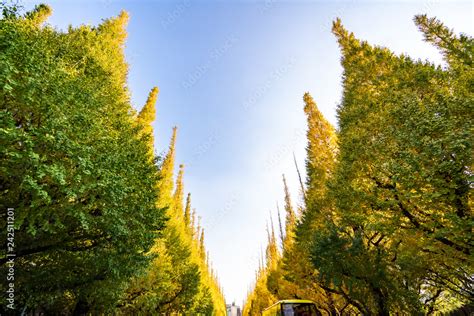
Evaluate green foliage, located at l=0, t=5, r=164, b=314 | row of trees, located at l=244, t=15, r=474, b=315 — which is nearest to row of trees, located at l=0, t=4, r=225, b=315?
green foliage, located at l=0, t=5, r=164, b=314

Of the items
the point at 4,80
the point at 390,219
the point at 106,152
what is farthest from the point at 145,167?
the point at 390,219

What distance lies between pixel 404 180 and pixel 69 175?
9.01 meters

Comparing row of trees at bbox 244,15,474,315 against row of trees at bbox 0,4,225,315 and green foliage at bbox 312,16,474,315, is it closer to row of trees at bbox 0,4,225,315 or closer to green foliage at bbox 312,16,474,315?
green foliage at bbox 312,16,474,315

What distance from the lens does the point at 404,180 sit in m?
7.18

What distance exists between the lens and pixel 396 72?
10.7m

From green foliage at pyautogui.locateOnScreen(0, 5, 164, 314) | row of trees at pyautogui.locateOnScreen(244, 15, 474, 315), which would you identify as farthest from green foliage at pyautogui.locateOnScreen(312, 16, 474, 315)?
green foliage at pyautogui.locateOnScreen(0, 5, 164, 314)

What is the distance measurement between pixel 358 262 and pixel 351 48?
11880 millimetres

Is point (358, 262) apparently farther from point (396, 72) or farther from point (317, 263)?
point (396, 72)

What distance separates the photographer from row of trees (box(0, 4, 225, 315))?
18.5 feet

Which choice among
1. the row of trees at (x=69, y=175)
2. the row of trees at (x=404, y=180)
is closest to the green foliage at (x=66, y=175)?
the row of trees at (x=69, y=175)

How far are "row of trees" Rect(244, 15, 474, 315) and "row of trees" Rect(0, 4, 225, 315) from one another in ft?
26.2

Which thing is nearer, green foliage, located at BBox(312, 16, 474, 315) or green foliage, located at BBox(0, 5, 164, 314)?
green foliage, located at BBox(0, 5, 164, 314)

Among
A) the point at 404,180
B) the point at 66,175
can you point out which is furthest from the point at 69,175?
the point at 404,180

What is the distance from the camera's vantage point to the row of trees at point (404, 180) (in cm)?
661
